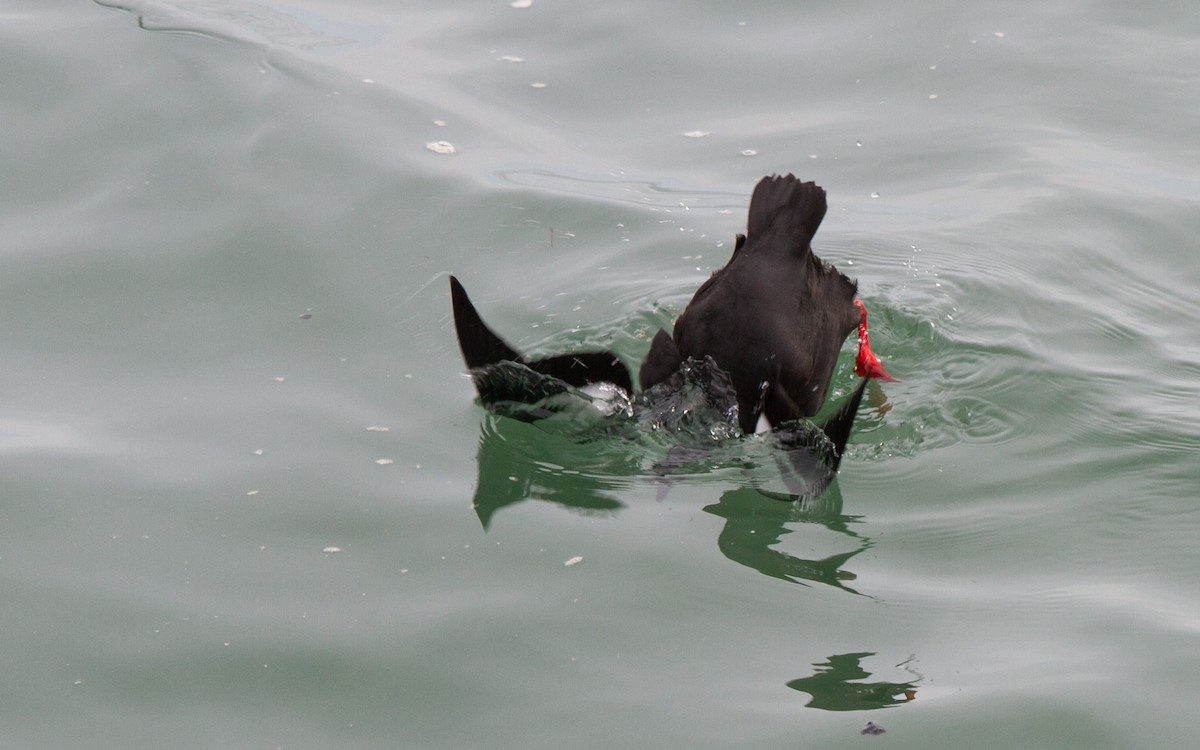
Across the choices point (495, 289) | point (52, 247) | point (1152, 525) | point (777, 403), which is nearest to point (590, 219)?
point (495, 289)

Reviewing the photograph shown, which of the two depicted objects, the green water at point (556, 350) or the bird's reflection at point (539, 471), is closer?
the green water at point (556, 350)

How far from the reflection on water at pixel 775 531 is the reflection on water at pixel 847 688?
1.37ft

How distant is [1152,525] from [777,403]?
4.99ft

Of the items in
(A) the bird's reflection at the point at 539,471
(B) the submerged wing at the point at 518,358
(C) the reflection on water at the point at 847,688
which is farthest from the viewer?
(B) the submerged wing at the point at 518,358

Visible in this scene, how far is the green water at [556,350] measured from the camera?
4.47 metres

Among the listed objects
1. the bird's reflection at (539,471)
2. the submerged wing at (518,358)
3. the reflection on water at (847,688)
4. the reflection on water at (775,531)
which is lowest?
the reflection on water at (847,688)

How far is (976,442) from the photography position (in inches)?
228

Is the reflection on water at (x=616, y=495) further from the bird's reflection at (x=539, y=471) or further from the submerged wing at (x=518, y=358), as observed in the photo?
the submerged wing at (x=518, y=358)

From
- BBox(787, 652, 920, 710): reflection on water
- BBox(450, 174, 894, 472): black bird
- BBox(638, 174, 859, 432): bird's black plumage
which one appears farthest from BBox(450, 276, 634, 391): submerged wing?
BBox(787, 652, 920, 710): reflection on water

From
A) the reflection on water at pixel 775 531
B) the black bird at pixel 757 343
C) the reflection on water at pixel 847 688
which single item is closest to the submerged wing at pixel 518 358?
the black bird at pixel 757 343

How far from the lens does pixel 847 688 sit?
4387 mm

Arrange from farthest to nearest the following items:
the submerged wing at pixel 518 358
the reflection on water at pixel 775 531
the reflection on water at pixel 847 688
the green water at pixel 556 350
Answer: the submerged wing at pixel 518 358 < the reflection on water at pixel 775 531 < the green water at pixel 556 350 < the reflection on water at pixel 847 688

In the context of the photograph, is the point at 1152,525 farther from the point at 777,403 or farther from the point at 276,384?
the point at 276,384

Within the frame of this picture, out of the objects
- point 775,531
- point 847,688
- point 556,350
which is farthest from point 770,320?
point 847,688
